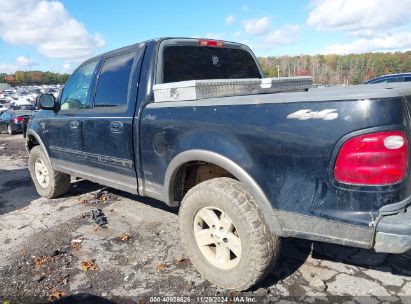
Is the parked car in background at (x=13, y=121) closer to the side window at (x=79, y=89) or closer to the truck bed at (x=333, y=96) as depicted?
the side window at (x=79, y=89)

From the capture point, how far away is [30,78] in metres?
163

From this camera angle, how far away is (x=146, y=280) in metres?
3.11

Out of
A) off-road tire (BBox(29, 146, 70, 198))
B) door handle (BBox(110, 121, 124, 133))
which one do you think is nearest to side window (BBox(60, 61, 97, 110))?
door handle (BBox(110, 121, 124, 133))

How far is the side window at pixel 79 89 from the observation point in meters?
4.37

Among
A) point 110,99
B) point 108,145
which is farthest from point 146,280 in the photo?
point 110,99

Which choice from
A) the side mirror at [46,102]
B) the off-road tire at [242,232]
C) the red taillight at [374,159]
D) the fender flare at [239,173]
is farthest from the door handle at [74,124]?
the red taillight at [374,159]

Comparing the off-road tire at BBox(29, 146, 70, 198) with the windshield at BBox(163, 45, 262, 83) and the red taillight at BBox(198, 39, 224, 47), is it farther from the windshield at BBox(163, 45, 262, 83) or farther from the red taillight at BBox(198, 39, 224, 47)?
the red taillight at BBox(198, 39, 224, 47)

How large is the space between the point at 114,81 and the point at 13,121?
16.0m

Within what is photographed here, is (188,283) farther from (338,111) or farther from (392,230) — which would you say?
(338,111)

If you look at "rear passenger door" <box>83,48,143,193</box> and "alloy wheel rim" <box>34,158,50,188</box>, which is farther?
"alloy wheel rim" <box>34,158,50,188</box>

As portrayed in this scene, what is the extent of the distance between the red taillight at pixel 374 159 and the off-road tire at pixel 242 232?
0.72m

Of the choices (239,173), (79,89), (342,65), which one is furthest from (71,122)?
(342,65)

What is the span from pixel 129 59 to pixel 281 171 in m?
2.21

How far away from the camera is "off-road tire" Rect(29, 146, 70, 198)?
209 inches
